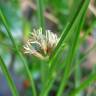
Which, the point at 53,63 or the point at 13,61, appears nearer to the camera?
the point at 53,63

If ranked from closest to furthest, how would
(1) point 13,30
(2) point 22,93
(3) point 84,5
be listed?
(3) point 84,5
(2) point 22,93
(1) point 13,30

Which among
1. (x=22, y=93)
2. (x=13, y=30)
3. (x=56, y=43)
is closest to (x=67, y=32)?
(x=56, y=43)

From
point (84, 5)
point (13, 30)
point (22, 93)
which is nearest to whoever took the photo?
point (84, 5)

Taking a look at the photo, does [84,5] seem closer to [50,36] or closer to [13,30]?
[50,36]

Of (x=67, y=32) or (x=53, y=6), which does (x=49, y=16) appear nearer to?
(x=53, y=6)

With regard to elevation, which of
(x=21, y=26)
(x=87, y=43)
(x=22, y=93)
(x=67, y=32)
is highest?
(x=21, y=26)

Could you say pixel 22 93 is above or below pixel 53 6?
below
